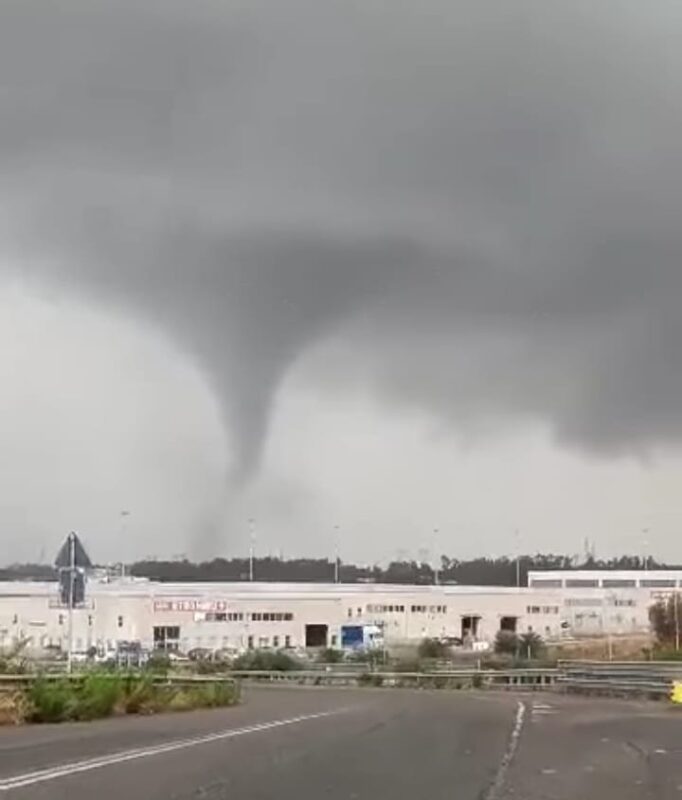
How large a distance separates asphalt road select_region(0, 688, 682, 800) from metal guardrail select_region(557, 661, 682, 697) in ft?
55.9

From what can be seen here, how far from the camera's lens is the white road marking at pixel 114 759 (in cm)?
1529

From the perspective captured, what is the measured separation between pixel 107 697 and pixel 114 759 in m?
14.1

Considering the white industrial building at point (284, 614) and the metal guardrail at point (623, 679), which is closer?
the metal guardrail at point (623, 679)

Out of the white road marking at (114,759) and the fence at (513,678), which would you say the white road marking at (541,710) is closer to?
the fence at (513,678)

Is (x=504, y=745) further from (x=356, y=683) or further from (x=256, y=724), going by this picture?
(x=356, y=683)

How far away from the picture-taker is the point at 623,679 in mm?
55281

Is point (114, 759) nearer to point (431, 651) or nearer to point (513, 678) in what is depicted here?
point (513, 678)

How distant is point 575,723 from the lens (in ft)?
111

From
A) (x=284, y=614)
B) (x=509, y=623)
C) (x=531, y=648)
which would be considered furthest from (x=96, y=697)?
(x=509, y=623)

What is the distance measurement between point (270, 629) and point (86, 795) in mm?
121402

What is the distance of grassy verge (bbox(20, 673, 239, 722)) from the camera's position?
29844 mm

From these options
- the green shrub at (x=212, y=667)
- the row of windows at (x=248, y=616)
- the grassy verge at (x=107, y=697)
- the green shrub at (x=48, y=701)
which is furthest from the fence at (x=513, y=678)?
the row of windows at (x=248, y=616)

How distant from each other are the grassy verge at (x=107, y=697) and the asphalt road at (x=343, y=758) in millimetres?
1125

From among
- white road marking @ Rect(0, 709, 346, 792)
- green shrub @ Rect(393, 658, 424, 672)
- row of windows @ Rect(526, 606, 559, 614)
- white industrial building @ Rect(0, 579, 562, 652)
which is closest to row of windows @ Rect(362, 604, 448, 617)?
white industrial building @ Rect(0, 579, 562, 652)
